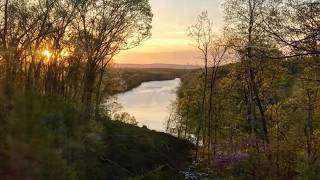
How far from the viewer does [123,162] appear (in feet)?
123

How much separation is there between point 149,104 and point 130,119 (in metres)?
55.9

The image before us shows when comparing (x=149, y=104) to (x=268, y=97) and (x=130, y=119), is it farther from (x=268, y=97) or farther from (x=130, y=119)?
(x=268, y=97)

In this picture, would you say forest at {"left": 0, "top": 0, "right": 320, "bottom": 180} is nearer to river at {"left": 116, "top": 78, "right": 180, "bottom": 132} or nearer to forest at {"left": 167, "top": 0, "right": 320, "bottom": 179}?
forest at {"left": 167, "top": 0, "right": 320, "bottom": 179}

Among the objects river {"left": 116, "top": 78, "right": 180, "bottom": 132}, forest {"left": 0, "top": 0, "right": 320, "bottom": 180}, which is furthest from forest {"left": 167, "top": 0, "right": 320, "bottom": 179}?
river {"left": 116, "top": 78, "right": 180, "bottom": 132}

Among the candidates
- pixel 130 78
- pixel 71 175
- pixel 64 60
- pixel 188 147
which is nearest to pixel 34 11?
pixel 64 60

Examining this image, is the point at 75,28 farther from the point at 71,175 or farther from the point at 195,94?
the point at 71,175

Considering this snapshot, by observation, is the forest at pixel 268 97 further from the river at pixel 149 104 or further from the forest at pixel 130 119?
the river at pixel 149 104

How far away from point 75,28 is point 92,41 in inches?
97.3

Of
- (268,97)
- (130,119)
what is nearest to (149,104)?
(130,119)

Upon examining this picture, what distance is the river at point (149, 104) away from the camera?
90.4 metres

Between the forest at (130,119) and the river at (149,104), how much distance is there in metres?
17.1

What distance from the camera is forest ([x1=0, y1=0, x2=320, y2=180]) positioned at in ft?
29.8

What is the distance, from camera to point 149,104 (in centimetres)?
12462

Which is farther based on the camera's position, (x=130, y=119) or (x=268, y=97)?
(x=130, y=119)
